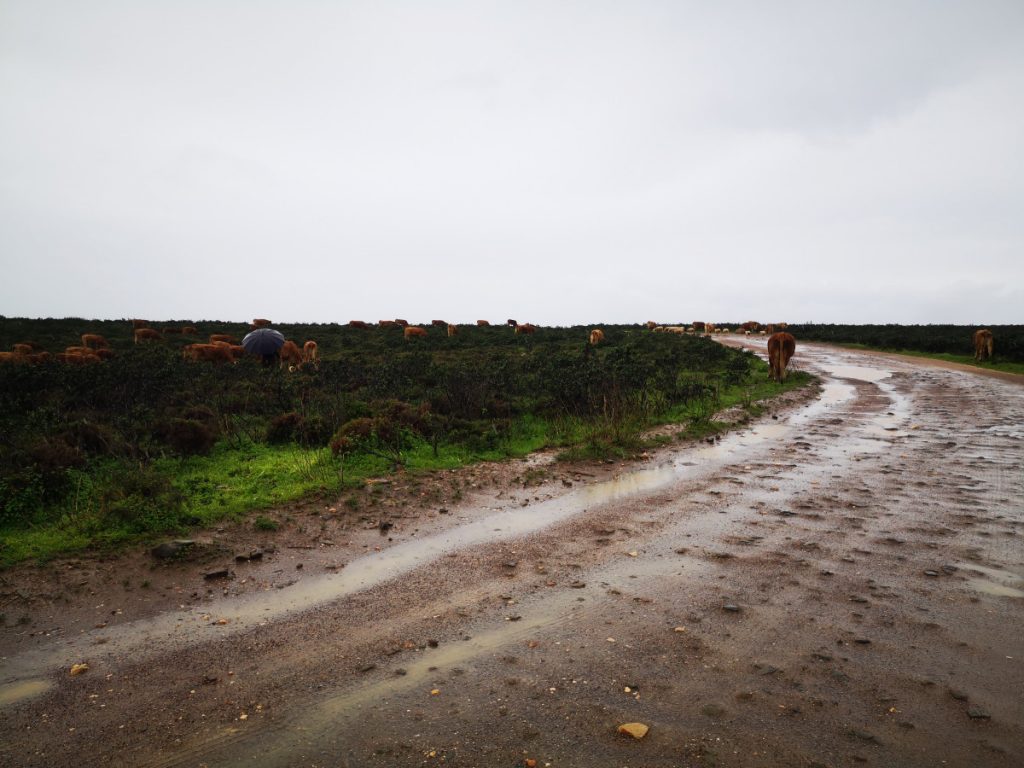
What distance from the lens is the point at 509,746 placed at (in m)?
3.06

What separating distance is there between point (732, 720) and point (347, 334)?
1442 inches

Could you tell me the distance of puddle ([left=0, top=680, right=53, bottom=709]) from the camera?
11.5 ft

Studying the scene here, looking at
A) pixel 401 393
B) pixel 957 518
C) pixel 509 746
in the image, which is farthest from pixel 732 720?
pixel 401 393

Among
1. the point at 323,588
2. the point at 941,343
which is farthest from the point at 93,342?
the point at 941,343

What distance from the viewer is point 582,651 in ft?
13.0

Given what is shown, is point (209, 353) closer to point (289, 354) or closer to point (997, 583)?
point (289, 354)

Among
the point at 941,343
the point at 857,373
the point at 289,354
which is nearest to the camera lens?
the point at 289,354

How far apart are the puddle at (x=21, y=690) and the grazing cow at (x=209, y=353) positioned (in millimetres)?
18316

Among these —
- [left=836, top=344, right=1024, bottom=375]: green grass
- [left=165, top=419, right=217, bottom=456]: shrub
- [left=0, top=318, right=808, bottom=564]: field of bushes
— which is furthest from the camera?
[left=836, top=344, right=1024, bottom=375]: green grass

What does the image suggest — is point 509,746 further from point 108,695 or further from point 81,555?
point 81,555

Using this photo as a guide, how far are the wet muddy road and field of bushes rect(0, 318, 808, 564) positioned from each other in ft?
7.00

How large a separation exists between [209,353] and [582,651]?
20429 mm

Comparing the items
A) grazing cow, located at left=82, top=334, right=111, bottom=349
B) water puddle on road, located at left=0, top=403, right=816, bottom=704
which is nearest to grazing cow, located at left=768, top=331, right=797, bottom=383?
water puddle on road, located at left=0, top=403, right=816, bottom=704

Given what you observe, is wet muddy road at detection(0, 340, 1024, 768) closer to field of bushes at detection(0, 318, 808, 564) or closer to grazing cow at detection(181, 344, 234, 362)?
field of bushes at detection(0, 318, 808, 564)
